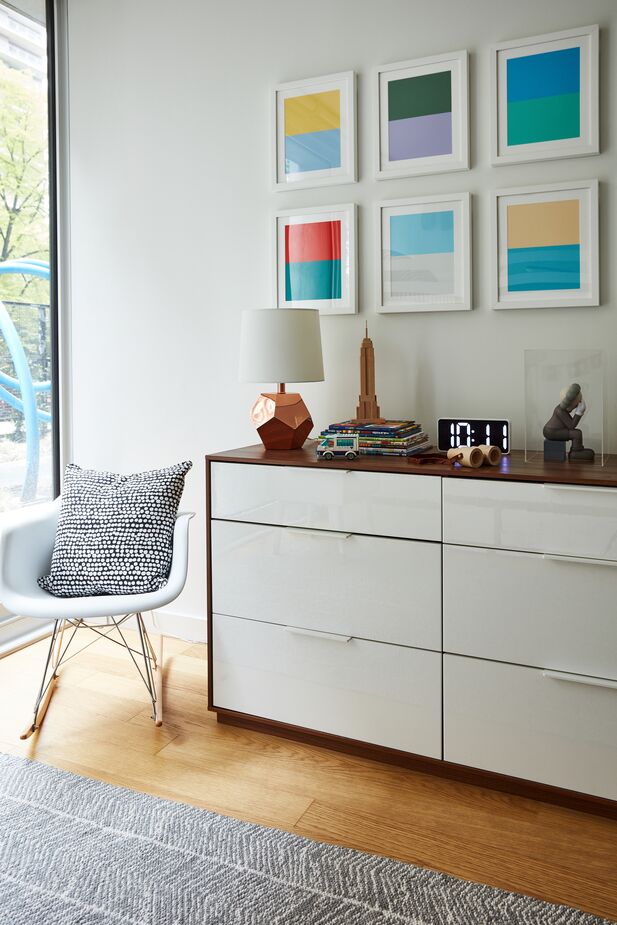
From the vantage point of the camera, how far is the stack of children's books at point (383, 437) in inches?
90.3

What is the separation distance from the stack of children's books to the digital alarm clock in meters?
0.08

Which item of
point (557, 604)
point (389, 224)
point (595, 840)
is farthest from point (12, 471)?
point (595, 840)

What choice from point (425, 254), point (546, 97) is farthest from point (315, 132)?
point (546, 97)

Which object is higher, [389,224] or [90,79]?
[90,79]

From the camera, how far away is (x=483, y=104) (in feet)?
7.87

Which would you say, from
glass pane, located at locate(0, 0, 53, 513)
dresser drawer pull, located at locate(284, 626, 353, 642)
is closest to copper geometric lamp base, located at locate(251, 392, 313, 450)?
dresser drawer pull, located at locate(284, 626, 353, 642)

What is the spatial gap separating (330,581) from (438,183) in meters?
1.37

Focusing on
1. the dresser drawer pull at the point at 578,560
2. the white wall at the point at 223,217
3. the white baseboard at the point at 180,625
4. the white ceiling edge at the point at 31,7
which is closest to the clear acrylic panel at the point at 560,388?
the white wall at the point at 223,217

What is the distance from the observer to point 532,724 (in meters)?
2.00

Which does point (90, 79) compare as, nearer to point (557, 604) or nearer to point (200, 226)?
point (200, 226)

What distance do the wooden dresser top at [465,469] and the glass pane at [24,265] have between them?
1.16 meters

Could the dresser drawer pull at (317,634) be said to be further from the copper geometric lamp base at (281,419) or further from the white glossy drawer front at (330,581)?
the copper geometric lamp base at (281,419)

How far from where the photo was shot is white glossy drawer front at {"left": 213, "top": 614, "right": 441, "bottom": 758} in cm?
213

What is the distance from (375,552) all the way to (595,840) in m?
0.91
